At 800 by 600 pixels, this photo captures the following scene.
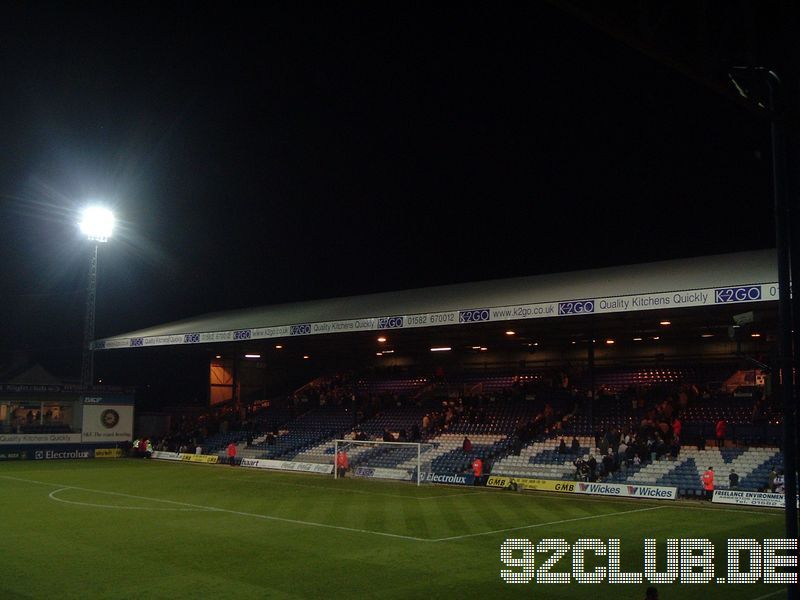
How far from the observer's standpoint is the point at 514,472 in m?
32.6

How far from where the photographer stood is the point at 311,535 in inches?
749

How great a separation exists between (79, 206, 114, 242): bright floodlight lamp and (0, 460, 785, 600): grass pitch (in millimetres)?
17808

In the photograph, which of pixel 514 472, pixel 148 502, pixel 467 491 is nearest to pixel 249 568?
pixel 148 502

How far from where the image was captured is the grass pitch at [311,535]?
13.4m

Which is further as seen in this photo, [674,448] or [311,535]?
[674,448]

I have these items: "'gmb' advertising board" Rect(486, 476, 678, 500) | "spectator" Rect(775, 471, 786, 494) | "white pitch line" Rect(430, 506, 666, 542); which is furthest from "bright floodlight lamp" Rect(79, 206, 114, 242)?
"spectator" Rect(775, 471, 786, 494)

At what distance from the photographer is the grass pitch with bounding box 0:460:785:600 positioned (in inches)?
527

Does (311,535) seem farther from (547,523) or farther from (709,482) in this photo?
(709,482)

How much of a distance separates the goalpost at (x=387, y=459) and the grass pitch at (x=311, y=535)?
1.59 m

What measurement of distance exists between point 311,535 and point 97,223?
32.7m

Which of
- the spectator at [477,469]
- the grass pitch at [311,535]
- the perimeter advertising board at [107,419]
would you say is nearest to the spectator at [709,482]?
the grass pitch at [311,535]

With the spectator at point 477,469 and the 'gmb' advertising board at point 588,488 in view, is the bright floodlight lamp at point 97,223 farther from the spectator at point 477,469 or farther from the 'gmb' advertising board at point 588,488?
the 'gmb' advertising board at point 588,488

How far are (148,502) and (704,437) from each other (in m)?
21.4

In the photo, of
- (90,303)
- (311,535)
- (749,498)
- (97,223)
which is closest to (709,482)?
(749,498)
